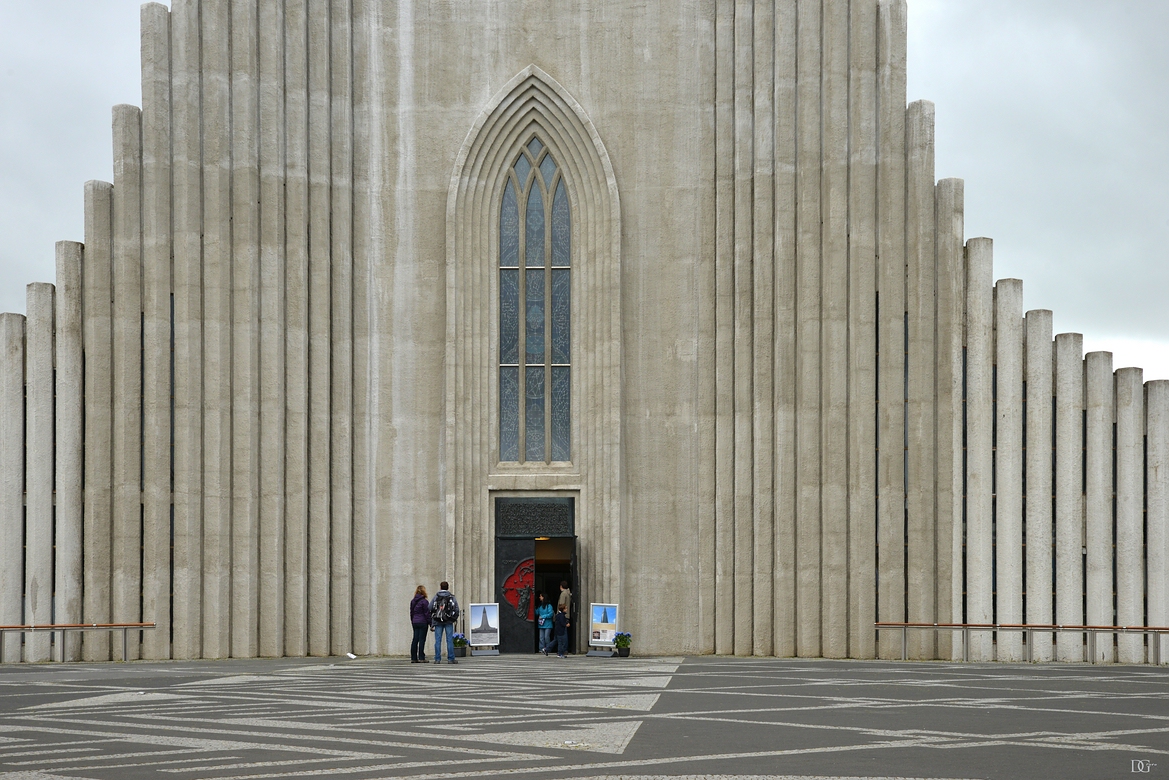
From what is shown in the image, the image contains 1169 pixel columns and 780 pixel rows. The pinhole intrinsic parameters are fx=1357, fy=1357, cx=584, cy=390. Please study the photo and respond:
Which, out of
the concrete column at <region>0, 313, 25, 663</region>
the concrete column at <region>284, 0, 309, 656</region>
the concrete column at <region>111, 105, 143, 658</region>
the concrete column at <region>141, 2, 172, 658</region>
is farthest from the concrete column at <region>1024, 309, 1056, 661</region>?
the concrete column at <region>0, 313, 25, 663</region>

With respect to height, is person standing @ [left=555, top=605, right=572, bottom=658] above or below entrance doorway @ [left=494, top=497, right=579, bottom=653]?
below

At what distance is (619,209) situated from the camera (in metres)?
30.5

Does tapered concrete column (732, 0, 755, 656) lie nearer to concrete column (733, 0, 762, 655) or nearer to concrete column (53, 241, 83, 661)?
concrete column (733, 0, 762, 655)

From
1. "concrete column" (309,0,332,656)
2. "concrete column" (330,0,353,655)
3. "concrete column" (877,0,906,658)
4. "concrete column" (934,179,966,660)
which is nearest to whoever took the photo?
"concrete column" (934,179,966,660)

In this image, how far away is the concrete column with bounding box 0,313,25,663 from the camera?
28.7m

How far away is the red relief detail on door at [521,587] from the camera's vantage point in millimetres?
29156

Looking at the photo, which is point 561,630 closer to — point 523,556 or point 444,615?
point 523,556

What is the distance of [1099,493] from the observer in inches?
1114

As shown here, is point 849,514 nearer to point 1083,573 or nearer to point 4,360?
point 1083,573

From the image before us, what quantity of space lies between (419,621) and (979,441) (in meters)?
12.2

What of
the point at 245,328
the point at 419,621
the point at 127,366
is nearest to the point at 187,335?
the point at 245,328

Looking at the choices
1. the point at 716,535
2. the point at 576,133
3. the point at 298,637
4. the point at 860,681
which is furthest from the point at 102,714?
the point at 576,133

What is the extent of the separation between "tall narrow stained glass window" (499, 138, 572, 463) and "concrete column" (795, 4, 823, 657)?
529 centimetres

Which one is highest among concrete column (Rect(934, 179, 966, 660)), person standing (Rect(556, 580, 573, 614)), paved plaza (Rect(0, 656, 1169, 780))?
concrete column (Rect(934, 179, 966, 660))
